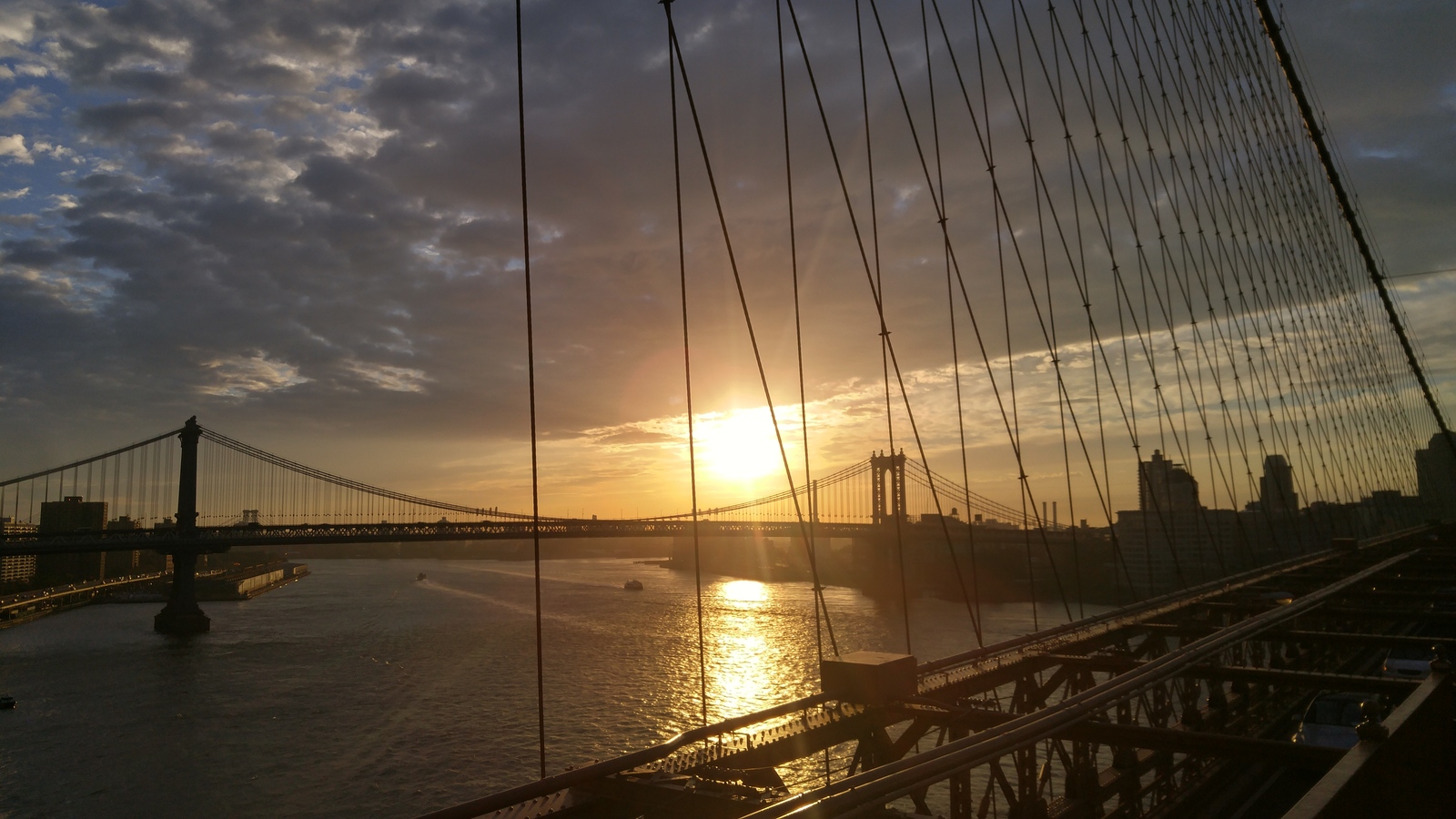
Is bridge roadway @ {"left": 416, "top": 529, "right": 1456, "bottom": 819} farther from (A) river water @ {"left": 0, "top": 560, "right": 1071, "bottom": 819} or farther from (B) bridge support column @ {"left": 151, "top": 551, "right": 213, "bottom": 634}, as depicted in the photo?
(B) bridge support column @ {"left": 151, "top": 551, "right": 213, "bottom": 634}

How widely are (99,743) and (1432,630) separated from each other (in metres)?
29.2

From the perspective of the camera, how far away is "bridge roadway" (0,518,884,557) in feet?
144

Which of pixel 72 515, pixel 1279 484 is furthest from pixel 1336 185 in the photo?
pixel 72 515

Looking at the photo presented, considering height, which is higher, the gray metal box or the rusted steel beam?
the gray metal box

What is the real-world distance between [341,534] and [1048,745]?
160 feet

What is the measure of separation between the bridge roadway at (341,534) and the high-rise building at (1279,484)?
2149cm

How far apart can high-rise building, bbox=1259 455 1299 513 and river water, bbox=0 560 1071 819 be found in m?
11.8

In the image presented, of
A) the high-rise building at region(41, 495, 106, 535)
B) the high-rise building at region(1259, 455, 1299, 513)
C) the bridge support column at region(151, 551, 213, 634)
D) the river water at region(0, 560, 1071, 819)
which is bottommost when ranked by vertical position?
the river water at region(0, 560, 1071, 819)

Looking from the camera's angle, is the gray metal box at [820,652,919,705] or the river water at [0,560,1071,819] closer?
the gray metal box at [820,652,919,705]

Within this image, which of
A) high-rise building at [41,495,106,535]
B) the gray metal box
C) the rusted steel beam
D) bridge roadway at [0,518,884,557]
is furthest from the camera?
high-rise building at [41,495,106,535]

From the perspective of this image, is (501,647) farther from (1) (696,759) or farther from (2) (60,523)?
(2) (60,523)

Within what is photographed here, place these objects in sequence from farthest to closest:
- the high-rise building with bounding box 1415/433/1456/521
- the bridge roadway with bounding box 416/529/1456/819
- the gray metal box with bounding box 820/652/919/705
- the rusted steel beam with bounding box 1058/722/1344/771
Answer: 1. the high-rise building with bounding box 1415/433/1456/521
2. the gray metal box with bounding box 820/652/919/705
3. the rusted steel beam with bounding box 1058/722/1344/771
4. the bridge roadway with bounding box 416/529/1456/819

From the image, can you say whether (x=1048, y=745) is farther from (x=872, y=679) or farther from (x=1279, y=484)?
(x=1279, y=484)

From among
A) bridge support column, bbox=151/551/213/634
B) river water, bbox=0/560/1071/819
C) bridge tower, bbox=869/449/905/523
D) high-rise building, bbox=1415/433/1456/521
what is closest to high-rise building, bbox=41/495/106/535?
river water, bbox=0/560/1071/819
